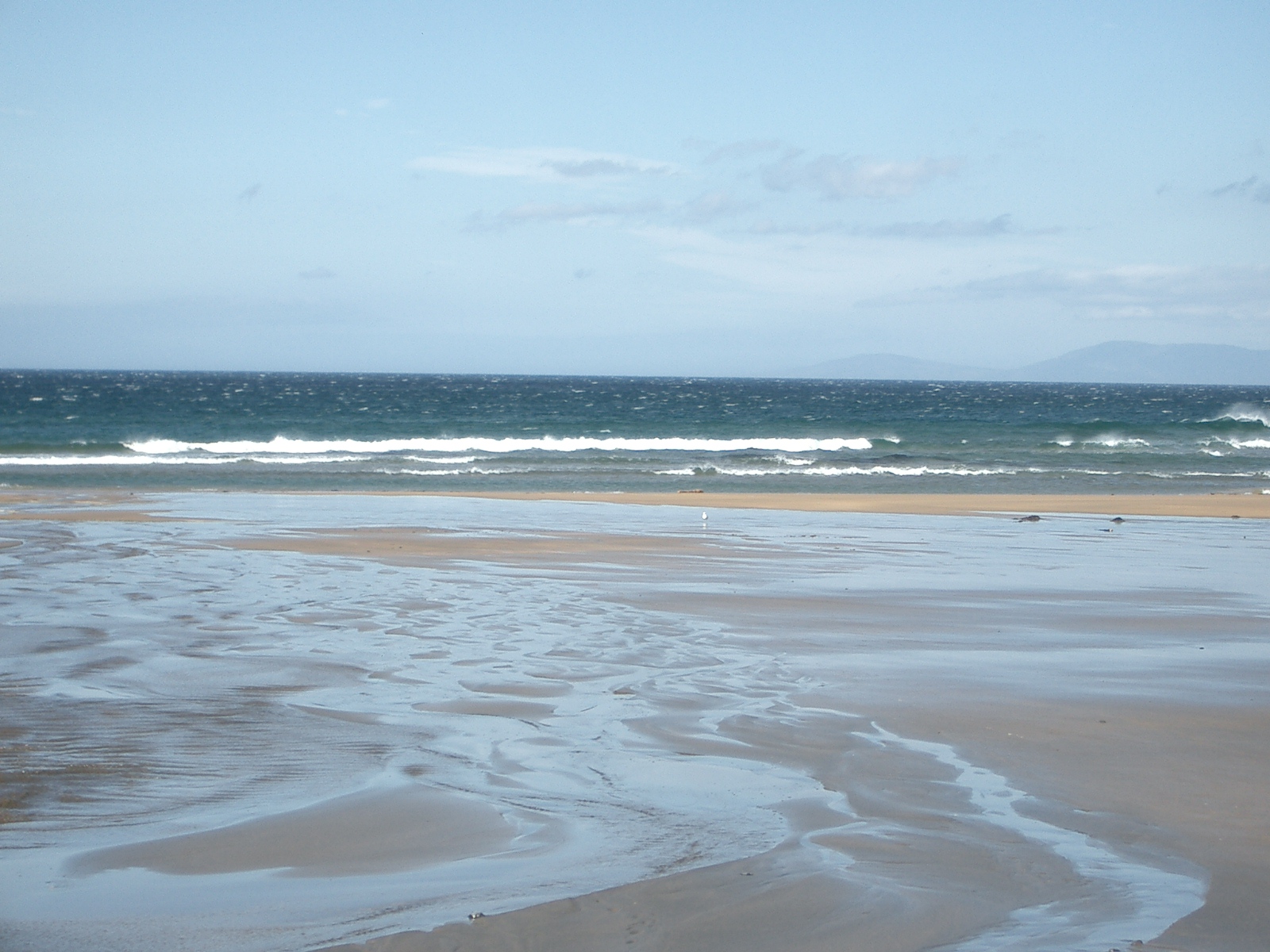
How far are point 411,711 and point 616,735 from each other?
1.20m

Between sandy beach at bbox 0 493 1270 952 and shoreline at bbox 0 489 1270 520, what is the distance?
8.82 m

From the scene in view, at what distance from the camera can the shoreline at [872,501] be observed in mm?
20703

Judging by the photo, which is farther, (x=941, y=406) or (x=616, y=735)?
(x=941, y=406)

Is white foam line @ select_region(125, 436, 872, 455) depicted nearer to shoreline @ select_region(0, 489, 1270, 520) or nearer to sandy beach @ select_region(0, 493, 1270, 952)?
shoreline @ select_region(0, 489, 1270, 520)

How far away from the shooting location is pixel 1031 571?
12.7 m

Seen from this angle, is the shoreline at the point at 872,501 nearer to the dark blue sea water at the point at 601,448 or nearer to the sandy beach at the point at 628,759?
the dark blue sea water at the point at 601,448

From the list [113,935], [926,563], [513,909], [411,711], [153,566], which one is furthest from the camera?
[926,563]

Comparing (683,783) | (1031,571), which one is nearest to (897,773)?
(683,783)

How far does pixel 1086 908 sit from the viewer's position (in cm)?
391

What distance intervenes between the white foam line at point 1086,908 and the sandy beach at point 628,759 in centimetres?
2

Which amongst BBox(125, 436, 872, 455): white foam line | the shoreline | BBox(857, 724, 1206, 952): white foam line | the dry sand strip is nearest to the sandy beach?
BBox(857, 724, 1206, 952): white foam line

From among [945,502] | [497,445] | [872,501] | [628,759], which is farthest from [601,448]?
[628,759]

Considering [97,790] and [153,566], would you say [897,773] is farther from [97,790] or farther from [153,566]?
[153,566]

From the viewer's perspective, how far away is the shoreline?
2070cm
